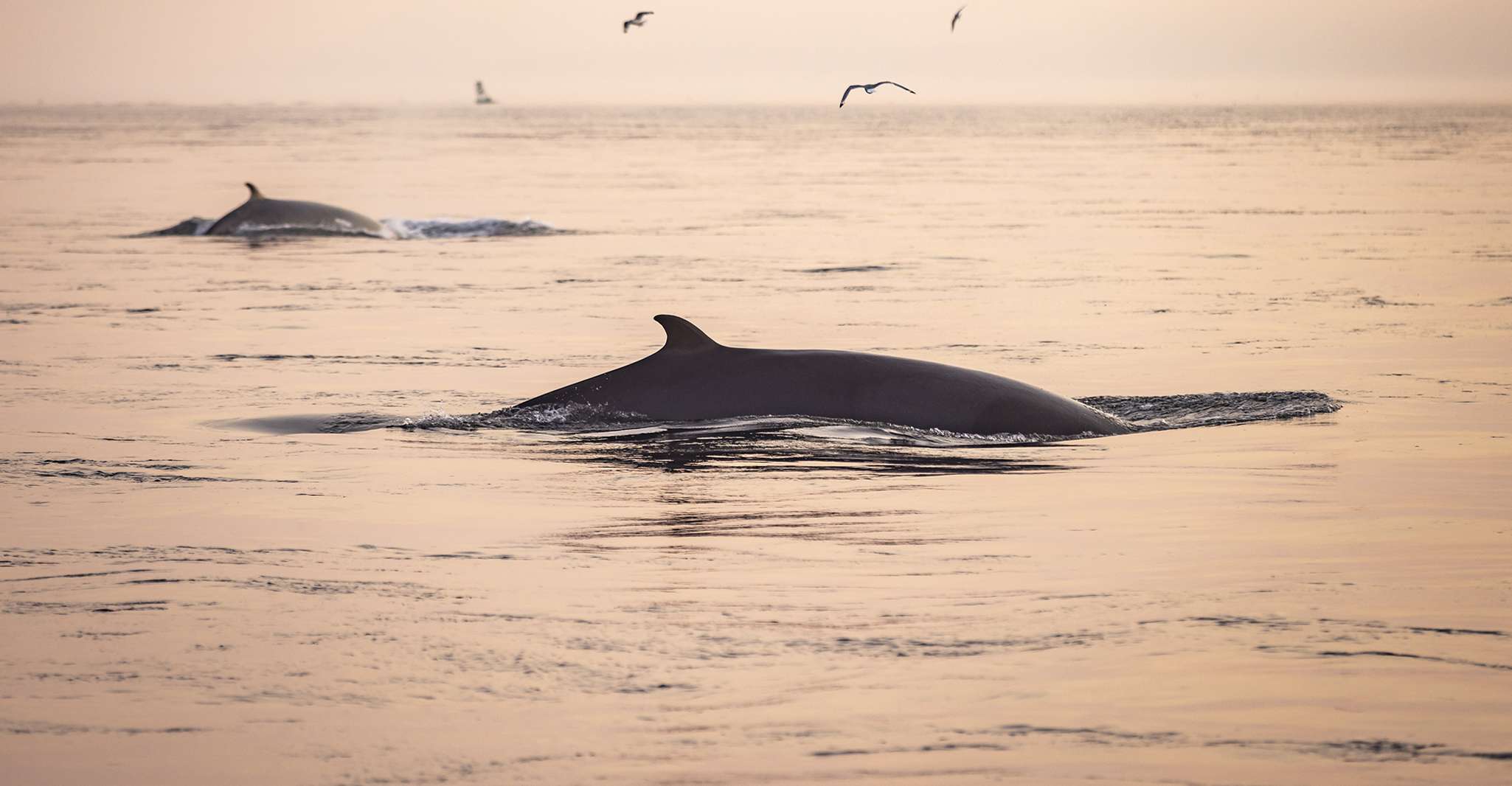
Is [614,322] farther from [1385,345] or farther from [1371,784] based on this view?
[1371,784]

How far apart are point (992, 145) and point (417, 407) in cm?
9947

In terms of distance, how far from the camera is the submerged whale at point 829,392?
39.2 ft

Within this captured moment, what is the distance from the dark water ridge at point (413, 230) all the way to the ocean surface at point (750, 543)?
32.5 ft

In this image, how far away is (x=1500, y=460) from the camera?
1143cm

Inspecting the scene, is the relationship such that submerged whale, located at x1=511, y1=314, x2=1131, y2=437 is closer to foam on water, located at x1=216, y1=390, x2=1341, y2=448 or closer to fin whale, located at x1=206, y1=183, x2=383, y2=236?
foam on water, located at x1=216, y1=390, x2=1341, y2=448

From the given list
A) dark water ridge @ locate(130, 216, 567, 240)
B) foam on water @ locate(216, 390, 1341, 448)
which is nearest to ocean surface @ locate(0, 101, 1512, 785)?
foam on water @ locate(216, 390, 1341, 448)

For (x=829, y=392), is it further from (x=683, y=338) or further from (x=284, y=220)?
(x=284, y=220)

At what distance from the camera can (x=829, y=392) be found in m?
12.0

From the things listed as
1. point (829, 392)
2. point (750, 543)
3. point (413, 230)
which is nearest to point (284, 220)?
point (413, 230)

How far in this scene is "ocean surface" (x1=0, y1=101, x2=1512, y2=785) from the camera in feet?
19.6

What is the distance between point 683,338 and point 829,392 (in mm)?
942

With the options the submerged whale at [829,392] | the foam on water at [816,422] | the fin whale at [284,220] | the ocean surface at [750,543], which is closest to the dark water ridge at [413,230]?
the fin whale at [284,220]

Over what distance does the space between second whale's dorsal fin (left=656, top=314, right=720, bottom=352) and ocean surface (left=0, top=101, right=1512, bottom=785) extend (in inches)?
19.2

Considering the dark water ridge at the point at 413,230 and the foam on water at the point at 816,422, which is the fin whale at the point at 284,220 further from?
the foam on water at the point at 816,422
